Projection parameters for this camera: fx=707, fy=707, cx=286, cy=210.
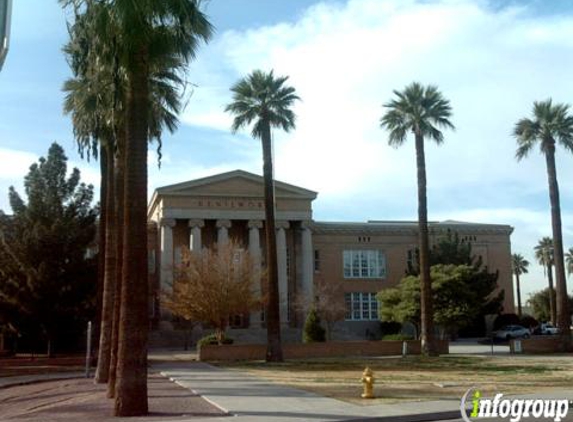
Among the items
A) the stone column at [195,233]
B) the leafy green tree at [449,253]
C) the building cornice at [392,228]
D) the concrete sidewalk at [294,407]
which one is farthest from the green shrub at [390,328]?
the concrete sidewalk at [294,407]

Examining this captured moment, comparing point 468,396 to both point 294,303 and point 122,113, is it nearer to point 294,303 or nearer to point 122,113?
point 122,113

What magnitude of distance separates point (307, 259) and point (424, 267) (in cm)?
2583

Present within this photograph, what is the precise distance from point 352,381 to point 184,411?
28.6ft

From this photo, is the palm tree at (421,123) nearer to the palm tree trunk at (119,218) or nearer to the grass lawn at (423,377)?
the grass lawn at (423,377)

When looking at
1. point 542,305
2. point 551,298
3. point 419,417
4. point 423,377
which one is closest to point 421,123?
point 423,377

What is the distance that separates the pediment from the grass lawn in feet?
92.0

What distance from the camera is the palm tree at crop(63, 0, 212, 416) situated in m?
14.7

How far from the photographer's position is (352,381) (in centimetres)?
2308

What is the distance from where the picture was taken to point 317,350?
40.2 metres

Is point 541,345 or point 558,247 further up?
point 558,247

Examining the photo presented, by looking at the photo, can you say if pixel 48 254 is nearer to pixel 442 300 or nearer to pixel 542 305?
pixel 442 300

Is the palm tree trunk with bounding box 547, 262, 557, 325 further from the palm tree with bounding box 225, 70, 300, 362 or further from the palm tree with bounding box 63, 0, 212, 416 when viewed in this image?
the palm tree with bounding box 63, 0, 212, 416

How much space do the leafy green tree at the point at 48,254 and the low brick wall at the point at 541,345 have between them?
26.3 metres

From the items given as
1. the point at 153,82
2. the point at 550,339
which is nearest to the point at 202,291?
the point at 153,82
